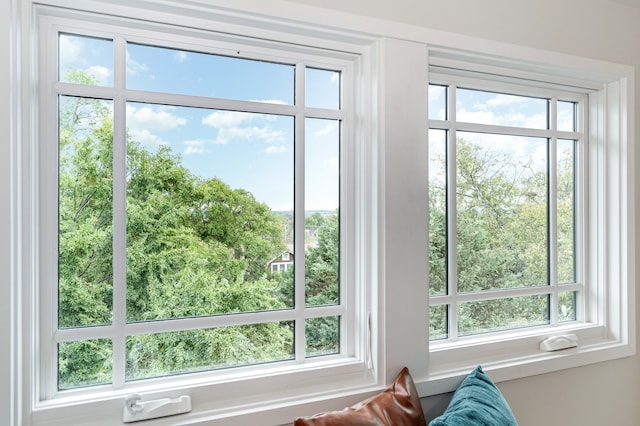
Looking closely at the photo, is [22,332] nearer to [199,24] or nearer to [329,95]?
[199,24]

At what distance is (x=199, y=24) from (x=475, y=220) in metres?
1.27

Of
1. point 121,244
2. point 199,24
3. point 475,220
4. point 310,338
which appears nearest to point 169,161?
point 121,244

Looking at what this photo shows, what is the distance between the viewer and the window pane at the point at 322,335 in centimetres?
142

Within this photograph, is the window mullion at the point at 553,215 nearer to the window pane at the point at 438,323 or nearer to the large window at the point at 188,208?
the window pane at the point at 438,323

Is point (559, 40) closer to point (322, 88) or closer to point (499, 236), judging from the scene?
point (499, 236)

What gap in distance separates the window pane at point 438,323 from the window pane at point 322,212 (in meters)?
0.42

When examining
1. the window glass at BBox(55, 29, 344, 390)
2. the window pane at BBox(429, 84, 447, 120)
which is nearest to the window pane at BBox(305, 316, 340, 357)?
the window glass at BBox(55, 29, 344, 390)

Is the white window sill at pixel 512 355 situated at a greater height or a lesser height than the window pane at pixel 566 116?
lesser

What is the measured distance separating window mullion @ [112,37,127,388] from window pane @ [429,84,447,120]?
1.11 metres

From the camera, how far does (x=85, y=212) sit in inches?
46.1

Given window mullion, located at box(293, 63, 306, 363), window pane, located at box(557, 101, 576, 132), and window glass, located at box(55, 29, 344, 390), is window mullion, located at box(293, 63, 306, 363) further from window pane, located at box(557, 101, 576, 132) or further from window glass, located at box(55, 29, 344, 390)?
window pane, located at box(557, 101, 576, 132)

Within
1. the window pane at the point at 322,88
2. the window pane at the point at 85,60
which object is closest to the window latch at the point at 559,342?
the window pane at the point at 322,88

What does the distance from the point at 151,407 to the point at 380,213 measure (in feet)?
3.00

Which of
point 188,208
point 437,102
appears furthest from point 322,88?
point 188,208
